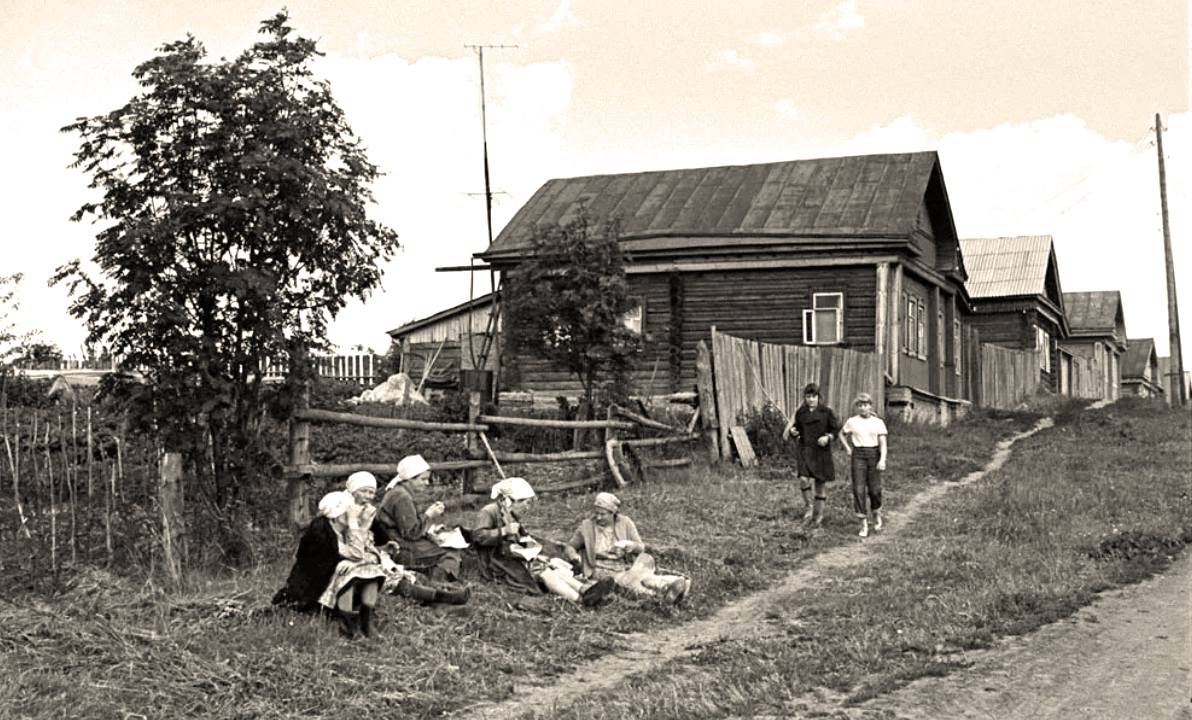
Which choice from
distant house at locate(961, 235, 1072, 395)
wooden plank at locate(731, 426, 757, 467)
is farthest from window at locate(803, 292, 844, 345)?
distant house at locate(961, 235, 1072, 395)

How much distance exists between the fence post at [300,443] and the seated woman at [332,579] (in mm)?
1761

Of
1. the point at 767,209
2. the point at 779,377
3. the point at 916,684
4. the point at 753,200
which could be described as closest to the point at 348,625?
the point at 916,684

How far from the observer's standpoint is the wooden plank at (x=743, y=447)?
64.7ft

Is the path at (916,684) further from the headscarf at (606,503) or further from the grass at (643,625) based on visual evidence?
the headscarf at (606,503)

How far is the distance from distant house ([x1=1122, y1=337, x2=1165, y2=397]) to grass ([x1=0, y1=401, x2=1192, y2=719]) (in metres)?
64.7

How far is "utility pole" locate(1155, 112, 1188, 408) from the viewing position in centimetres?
3781

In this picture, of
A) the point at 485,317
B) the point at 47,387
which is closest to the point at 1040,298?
the point at 485,317

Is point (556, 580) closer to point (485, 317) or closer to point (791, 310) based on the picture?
point (791, 310)

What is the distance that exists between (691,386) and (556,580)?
17102 mm

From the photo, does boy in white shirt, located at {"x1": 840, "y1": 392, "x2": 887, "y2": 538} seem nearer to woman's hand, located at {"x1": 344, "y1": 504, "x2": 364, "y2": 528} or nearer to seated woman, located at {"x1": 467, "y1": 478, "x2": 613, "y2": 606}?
seated woman, located at {"x1": 467, "y1": 478, "x2": 613, "y2": 606}

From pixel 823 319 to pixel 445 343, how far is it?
10653mm

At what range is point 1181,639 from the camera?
8.70 meters

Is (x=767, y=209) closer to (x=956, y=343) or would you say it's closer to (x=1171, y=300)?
(x=956, y=343)

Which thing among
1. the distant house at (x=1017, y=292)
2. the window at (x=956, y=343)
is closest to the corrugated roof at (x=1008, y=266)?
the distant house at (x=1017, y=292)
